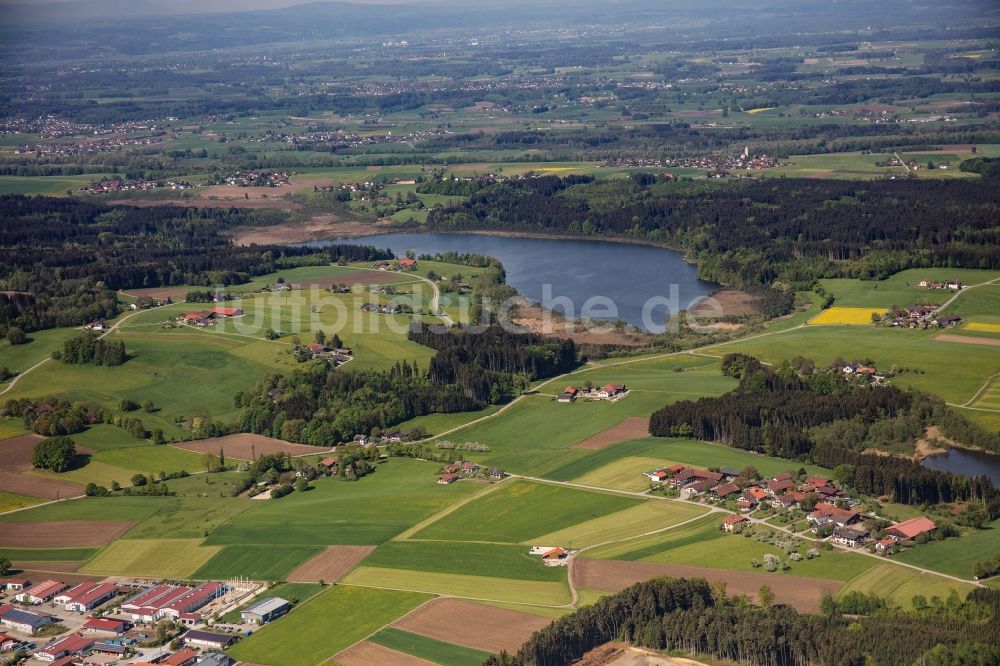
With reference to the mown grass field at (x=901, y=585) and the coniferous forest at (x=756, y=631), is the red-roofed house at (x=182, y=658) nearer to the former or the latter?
the coniferous forest at (x=756, y=631)

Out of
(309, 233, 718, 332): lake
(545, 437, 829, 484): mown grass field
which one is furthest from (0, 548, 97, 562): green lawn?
(309, 233, 718, 332): lake

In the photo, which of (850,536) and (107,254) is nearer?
(850,536)

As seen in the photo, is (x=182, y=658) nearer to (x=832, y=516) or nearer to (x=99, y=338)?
(x=832, y=516)

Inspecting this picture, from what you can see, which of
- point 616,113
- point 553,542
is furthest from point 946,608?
point 616,113

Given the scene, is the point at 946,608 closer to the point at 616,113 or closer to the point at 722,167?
the point at 722,167

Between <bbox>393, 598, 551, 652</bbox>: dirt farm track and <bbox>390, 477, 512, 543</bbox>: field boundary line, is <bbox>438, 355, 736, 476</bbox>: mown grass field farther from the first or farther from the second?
<bbox>393, 598, 551, 652</bbox>: dirt farm track

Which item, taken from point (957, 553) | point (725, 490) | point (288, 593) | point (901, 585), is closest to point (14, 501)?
point (288, 593)

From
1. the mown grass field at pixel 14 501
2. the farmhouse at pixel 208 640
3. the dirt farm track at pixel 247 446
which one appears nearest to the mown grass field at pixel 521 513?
the farmhouse at pixel 208 640
